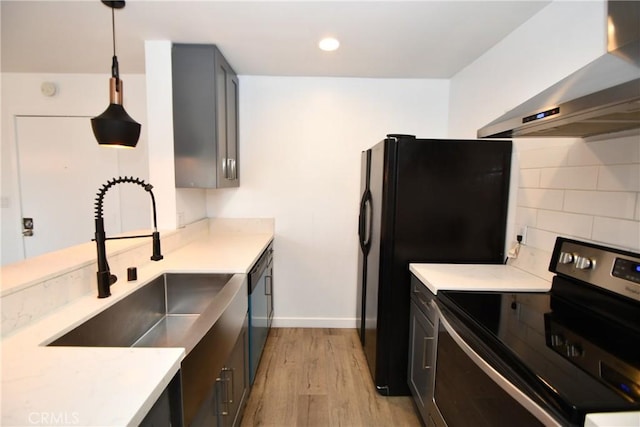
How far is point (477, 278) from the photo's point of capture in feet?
5.43

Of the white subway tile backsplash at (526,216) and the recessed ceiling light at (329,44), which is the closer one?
the white subway tile backsplash at (526,216)

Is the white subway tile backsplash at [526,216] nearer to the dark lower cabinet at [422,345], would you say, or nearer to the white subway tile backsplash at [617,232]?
the white subway tile backsplash at [617,232]

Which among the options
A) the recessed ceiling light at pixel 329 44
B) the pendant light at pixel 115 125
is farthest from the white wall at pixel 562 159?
the pendant light at pixel 115 125

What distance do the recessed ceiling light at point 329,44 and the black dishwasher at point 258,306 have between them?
1634mm

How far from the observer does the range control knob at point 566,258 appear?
1.40m

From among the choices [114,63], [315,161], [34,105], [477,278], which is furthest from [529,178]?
[34,105]

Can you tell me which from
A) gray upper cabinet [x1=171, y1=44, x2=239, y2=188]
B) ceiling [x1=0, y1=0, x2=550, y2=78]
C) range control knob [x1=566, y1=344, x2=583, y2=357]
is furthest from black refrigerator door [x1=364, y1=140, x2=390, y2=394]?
gray upper cabinet [x1=171, y1=44, x2=239, y2=188]

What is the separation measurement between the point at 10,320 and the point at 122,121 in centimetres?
94

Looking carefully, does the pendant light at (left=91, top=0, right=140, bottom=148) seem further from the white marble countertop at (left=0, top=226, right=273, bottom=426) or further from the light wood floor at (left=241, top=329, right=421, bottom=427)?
the light wood floor at (left=241, top=329, right=421, bottom=427)

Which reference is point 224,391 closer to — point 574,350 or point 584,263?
point 574,350

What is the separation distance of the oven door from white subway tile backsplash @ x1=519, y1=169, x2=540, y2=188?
0.96 metres

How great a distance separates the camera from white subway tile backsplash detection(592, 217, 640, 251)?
3.94 ft

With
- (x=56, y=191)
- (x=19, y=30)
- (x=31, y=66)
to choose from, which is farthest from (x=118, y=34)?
(x=56, y=191)

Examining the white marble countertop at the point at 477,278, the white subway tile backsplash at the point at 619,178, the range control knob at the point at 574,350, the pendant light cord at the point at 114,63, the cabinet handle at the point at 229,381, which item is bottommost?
the cabinet handle at the point at 229,381
